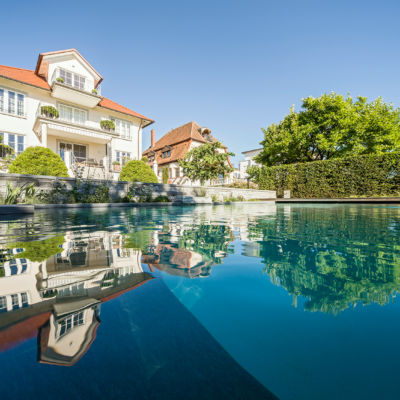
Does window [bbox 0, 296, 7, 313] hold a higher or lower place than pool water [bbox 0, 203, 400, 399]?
higher

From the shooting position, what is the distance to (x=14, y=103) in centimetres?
1438

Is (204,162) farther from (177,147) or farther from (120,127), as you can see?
(177,147)

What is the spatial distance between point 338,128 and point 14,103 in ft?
81.2

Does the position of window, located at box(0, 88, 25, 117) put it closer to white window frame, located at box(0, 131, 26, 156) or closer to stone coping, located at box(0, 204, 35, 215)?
white window frame, located at box(0, 131, 26, 156)

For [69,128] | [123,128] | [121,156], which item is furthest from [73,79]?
[121,156]

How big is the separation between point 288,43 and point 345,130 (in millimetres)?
9359

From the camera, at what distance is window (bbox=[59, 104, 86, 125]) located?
16.4 meters

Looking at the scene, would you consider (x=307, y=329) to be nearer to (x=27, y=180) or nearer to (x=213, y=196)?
(x=27, y=180)

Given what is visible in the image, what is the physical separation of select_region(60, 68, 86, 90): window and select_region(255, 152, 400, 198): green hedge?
16296mm

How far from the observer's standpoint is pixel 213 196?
13.8 meters

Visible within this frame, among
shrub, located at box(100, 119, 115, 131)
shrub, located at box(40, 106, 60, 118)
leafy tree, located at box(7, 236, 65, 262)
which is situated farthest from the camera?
shrub, located at box(100, 119, 115, 131)

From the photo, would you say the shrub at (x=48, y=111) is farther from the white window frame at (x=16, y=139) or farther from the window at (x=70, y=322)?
the window at (x=70, y=322)

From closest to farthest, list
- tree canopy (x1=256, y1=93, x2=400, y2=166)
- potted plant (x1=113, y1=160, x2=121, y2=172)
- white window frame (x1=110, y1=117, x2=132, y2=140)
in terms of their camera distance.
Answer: potted plant (x1=113, y1=160, x2=121, y2=172), white window frame (x1=110, y1=117, x2=132, y2=140), tree canopy (x1=256, y1=93, x2=400, y2=166)

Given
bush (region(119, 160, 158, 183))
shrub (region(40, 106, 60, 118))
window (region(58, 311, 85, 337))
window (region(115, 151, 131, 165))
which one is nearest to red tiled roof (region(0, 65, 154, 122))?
shrub (region(40, 106, 60, 118))
